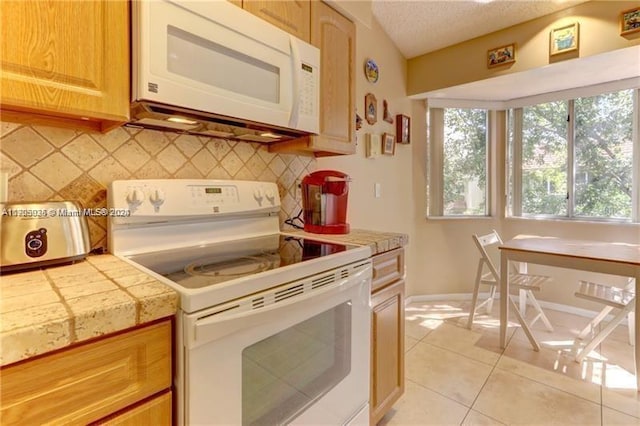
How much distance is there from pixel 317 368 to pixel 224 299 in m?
0.50

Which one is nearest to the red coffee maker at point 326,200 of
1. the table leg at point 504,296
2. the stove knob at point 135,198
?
the stove knob at point 135,198

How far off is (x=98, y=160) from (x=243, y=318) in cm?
84

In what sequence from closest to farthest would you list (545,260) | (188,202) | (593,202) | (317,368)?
(317,368)
(188,202)
(545,260)
(593,202)

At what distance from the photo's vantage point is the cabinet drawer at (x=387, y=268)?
136cm

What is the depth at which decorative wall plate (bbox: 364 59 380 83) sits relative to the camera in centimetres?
242

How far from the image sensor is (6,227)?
2.71ft

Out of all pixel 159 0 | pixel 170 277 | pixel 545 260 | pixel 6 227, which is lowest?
pixel 545 260

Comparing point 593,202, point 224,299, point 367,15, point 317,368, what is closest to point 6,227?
point 224,299

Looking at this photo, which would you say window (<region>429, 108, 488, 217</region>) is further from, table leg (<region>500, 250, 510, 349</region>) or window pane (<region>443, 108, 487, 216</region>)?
table leg (<region>500, 250, 510, 349</region>)

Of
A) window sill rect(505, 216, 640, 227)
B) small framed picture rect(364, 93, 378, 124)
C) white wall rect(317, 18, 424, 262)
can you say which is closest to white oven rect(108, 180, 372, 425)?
white wall rect(317, 18, 424, 262)

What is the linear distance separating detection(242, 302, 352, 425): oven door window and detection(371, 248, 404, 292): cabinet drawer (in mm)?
260

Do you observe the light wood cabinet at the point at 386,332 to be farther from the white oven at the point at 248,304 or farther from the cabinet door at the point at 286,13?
the cabinet door at the point at 286,13

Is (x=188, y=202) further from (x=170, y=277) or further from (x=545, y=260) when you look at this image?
(x=545, y=260)

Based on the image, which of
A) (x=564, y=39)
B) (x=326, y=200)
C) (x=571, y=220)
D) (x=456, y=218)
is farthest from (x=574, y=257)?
(x=326, y=200)
